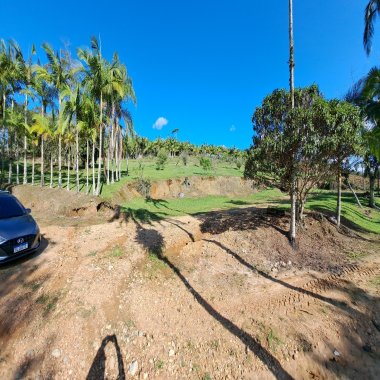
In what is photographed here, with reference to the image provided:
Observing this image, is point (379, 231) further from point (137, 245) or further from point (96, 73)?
point (96, 73)

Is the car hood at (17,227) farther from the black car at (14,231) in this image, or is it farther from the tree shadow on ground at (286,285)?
the tree shadow on ground at (286,285)

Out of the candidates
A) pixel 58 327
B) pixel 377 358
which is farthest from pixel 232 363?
pixel 58 327

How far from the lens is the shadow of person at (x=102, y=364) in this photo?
14.8ft

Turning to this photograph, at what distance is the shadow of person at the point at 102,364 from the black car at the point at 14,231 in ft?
12.7

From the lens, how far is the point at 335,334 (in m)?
5.50

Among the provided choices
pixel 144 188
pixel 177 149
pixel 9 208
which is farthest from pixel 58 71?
pixel 177 149

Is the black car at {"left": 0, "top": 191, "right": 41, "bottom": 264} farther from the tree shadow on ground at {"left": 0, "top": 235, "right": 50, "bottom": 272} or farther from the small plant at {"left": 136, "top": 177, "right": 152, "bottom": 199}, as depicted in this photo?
the small plant at {"left": 136, "top": 177, "right": 152, "bottom": 199}

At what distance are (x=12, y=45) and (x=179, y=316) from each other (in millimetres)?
21360

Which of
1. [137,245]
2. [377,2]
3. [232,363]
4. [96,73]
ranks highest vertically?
[377,2]

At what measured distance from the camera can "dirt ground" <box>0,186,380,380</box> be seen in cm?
477

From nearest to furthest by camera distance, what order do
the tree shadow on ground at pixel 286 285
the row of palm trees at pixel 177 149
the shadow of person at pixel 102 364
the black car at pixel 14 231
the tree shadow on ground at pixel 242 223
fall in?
the shadow of person at pixel 102 364, the tree shadow on ground at pixel 286 285, the black car at pixel 14 231, the tree shadow on ground at pixel 242 223, the row of palm trees at pixel 177 149

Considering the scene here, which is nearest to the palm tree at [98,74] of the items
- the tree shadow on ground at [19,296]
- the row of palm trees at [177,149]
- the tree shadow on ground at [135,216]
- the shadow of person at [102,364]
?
the tree shadow on ground at [135,216]

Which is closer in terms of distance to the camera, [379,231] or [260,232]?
[260,232]

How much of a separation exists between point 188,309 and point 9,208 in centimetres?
652
